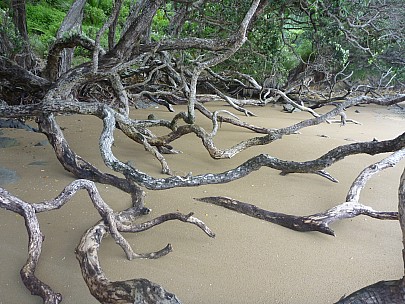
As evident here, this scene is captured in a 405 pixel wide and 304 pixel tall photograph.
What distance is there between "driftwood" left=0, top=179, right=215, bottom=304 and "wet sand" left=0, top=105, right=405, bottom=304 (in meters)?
0.10

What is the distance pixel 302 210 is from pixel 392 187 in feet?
4.66

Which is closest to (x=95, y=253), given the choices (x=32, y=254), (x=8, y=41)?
(x=32, y=254)

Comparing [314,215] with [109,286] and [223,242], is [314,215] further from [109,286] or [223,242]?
[109,286]

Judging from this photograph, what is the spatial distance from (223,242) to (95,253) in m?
0.99

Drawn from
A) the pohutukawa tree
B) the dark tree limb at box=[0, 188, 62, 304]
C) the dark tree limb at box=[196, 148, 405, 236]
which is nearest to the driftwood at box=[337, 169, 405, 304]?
the pohutukawa tree

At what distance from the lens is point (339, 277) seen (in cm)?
254

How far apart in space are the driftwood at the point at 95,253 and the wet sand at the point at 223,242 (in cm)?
10

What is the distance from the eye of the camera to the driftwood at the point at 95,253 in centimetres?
179

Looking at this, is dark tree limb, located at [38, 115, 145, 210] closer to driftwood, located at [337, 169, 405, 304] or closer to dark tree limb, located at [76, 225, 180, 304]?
dark tree limb, located at [76, 225, 180, 304]

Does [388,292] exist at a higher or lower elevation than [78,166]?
higher

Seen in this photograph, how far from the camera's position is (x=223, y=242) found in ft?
9.61

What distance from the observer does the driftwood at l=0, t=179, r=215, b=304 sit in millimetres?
1789

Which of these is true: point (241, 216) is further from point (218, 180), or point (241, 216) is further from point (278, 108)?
point (278, 108)

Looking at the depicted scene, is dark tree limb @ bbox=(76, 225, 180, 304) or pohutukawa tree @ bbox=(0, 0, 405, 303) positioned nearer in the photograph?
dark tree limb @ bbox=(76, 225, 180, 304)
